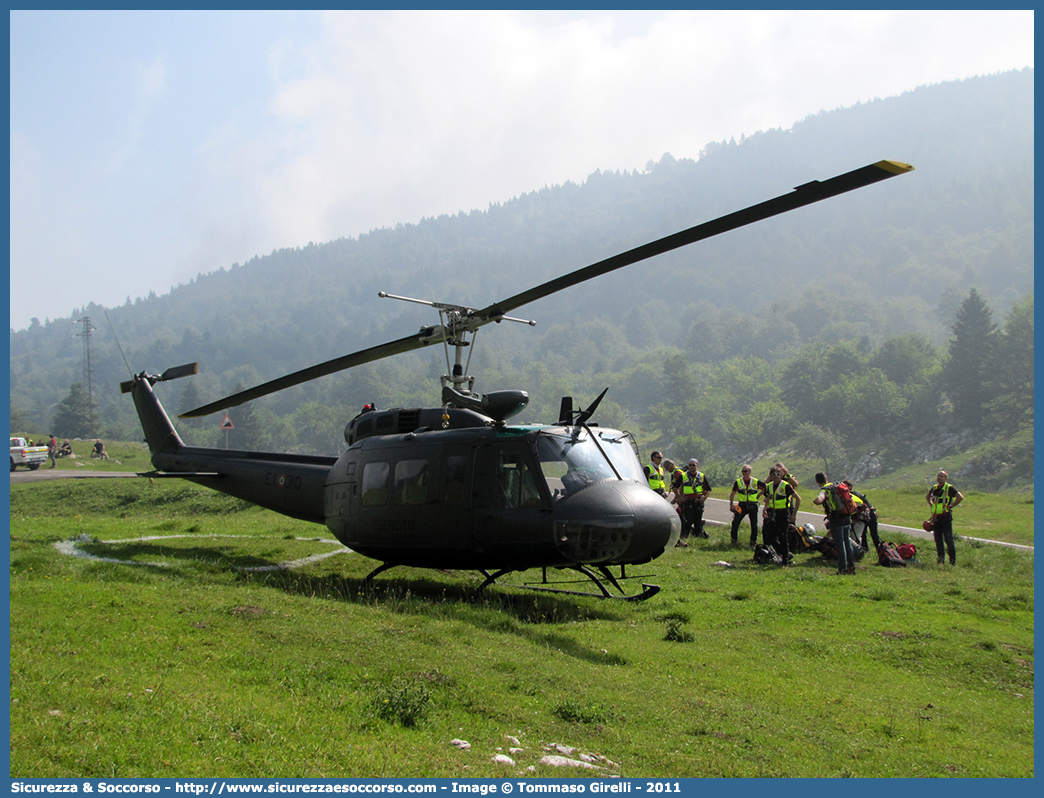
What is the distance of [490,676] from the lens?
6914 mm

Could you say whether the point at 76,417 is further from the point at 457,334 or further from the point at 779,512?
the point at 779,512

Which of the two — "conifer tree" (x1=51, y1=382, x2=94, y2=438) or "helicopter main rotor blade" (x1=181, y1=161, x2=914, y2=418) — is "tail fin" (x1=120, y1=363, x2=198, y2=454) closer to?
"helicopter main rotor blade" (x1=181, y1=161, x2=914, y2=418)

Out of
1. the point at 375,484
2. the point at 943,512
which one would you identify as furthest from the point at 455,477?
the point at 943,512

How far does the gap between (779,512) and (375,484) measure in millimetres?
8485

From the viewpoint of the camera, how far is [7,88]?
6086mm

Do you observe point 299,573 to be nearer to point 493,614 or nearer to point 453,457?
point 453,457

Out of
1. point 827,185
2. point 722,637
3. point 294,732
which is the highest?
point 827,185

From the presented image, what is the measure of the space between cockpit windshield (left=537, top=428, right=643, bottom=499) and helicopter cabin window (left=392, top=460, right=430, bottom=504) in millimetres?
1865

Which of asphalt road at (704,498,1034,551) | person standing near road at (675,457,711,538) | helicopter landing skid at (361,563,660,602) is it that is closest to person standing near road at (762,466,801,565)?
person standing near road at (675,457,711,538)

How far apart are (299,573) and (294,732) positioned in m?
7.55

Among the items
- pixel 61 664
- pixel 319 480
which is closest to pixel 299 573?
pixel 319 480

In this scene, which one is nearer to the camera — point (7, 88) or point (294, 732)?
point (294, 732)

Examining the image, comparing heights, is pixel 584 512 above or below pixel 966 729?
above

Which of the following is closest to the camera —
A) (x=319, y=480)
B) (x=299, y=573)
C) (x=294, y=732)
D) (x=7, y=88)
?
(x=294, y=732)
